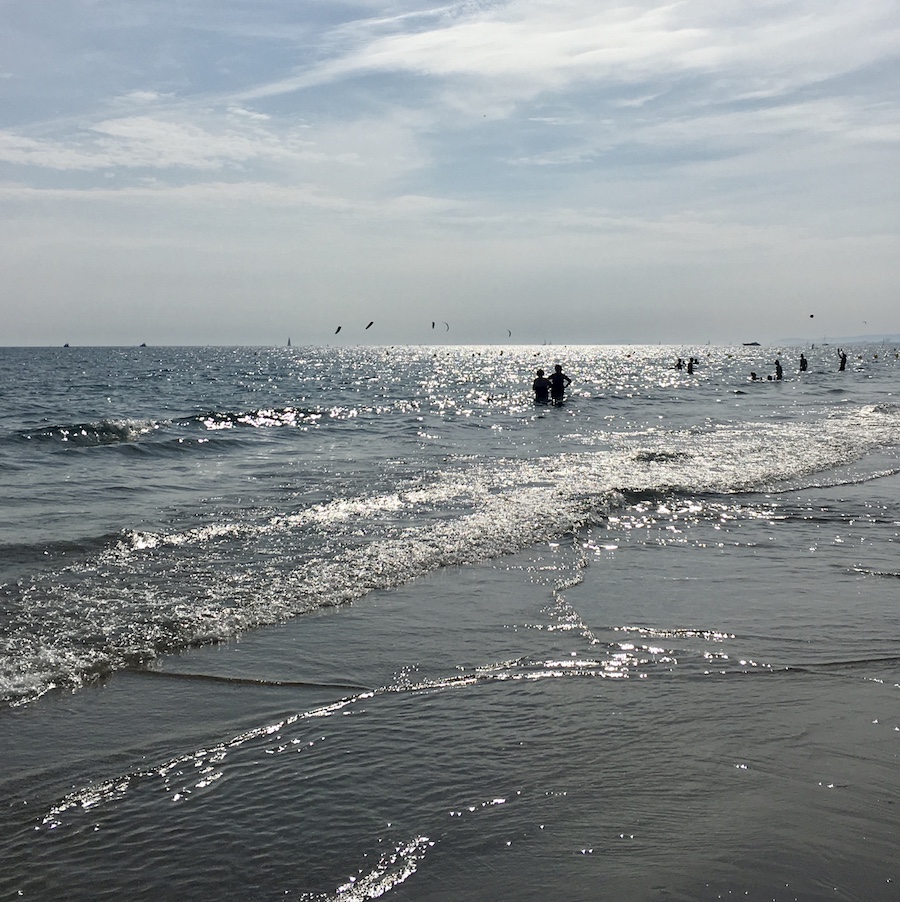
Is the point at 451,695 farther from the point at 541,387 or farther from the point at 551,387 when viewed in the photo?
the point at 551,387

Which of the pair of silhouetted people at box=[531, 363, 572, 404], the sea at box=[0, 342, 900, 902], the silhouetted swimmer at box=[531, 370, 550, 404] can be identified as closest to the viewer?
the sea at box=[0, 342, 900, 902]

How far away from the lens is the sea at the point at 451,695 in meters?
3.77

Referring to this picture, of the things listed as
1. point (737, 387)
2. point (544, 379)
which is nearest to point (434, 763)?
point (544, 379)

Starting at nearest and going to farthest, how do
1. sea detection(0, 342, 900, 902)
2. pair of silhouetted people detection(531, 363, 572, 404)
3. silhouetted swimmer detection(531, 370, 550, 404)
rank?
sea detection(0, 342, 900, 902) < pair of silhouetted people detection(531, 363, 572, 404) < silhouetted swimmer detection(531, 370, 550, 404)

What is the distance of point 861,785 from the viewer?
14.3 ft

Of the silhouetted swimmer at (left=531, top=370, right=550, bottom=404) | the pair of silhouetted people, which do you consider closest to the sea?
the pair of silhouetted people

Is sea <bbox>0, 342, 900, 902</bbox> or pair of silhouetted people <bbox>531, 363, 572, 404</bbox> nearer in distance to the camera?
sea <bbox>0, 342, 900, 902</bbox>

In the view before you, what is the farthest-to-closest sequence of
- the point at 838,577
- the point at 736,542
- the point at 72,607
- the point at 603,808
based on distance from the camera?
the point at 736,542 < the point at 838,577 < the point at 72,607 < the point at 603,808

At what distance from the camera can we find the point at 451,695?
5.67 meters

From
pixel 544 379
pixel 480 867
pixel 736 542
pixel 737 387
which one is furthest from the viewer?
pixel 737 387

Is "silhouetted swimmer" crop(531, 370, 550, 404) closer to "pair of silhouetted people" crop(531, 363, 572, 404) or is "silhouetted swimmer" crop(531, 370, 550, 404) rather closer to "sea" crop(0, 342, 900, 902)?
"pair of silhouetted people" crop(531, 363, 572, 404)

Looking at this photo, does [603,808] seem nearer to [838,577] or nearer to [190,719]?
[190,719]

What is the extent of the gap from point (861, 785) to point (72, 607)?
6.39 meters

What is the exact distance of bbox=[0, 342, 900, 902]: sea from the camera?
3.77 meters
